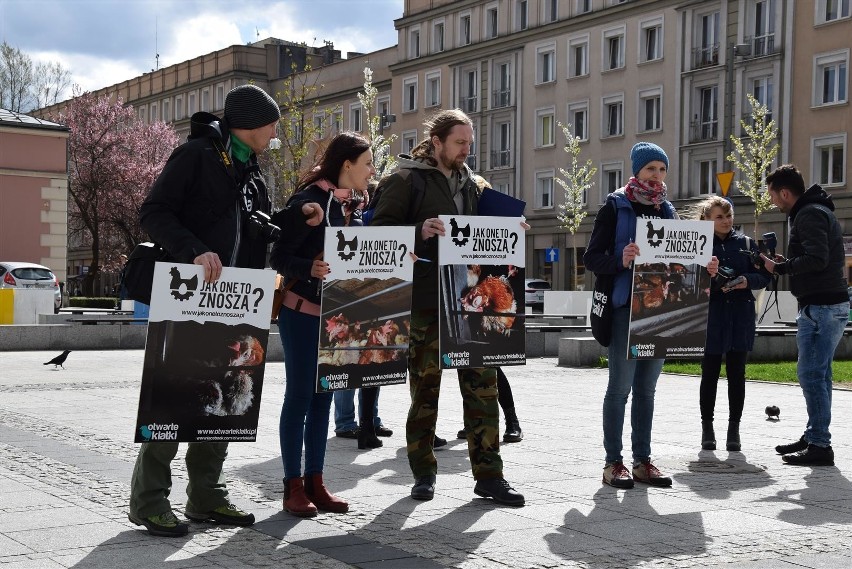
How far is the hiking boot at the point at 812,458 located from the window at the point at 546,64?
166 feet

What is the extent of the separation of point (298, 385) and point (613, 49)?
50.8 metres

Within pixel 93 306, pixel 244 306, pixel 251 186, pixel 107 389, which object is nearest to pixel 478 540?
pixel 244 306

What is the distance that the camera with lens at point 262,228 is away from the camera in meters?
5.93

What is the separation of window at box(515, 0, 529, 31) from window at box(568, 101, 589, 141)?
572 cm

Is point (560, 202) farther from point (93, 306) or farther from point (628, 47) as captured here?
point (93, 306)

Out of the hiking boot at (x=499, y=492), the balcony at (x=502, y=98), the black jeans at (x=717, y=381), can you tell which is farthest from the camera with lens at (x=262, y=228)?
the balcony at (x=502, y=98)

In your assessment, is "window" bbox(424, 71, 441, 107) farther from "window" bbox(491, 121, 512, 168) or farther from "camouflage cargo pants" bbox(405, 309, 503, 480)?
"camouflage cargo pants" bbox(405, 309, 503, 480)

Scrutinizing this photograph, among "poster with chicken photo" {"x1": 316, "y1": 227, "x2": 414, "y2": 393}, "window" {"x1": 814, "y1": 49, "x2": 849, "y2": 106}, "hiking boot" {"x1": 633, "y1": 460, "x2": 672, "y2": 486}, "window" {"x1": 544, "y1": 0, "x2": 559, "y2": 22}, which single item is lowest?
"hiking boot" {"x1": 633, "y1": 460, "x2": 672, "y2": 486}

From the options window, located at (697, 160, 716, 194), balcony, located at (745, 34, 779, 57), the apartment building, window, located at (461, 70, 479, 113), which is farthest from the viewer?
window, located at (461, 70, 479, 113)

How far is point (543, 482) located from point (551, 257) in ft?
162

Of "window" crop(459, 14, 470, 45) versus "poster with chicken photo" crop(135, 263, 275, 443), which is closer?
"poster with chicken photo" crop(135, 263, 275, 443)

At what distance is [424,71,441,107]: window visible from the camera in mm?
65000

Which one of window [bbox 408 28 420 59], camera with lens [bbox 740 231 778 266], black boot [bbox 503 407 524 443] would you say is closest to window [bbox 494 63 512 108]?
window [bbox 408 28 420 59]

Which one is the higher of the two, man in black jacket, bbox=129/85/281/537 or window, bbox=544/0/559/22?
window, bbox=544/0/559/22
